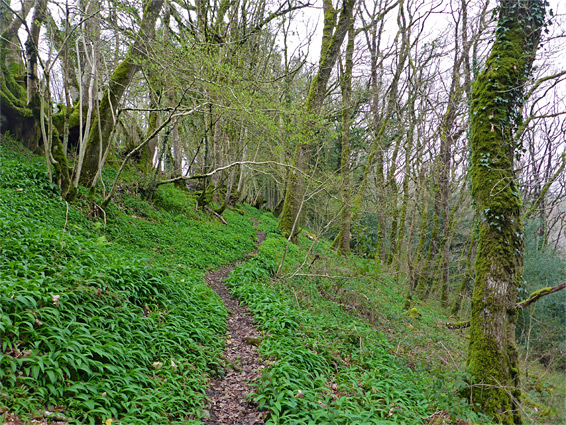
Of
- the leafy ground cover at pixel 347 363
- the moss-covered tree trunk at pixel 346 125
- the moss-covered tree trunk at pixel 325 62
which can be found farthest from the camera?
the moss-covered tree trunk at pixel 346 125

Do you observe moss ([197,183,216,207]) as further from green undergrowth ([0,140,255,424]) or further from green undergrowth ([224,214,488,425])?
green undergrowth ([224,214,488,425])

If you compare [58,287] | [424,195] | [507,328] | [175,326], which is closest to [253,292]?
[175,326]

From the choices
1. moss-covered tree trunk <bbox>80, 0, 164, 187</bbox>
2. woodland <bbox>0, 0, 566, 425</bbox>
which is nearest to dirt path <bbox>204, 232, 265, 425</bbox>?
woodland <bbox>0, 0, 566, 425</bbox>

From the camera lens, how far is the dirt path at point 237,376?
11.0 feet

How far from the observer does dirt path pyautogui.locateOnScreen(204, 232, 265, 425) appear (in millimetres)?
3346

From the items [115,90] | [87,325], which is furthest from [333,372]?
[115,90]

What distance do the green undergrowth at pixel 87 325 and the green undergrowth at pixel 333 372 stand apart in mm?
866

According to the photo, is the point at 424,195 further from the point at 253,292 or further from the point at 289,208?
the point at 253,292

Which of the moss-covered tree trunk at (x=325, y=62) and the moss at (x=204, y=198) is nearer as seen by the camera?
the moss-covered tree trunk at (x=325, y=62)

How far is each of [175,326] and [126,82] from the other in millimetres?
6666

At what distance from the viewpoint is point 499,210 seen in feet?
14.2

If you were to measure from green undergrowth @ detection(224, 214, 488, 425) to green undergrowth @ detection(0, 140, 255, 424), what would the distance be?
0.87 meters

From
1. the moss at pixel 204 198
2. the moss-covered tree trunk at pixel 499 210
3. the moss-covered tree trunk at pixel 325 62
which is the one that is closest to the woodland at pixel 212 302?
the moss-covered tree trunk at pixel 499 210

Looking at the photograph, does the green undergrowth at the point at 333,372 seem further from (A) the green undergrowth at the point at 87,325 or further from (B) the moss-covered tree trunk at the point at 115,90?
(B) the moss-covered tree trunk at the point at 115,90
